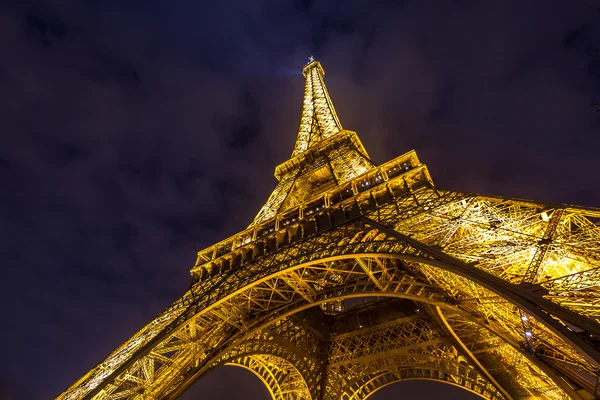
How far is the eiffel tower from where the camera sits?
23.3ft

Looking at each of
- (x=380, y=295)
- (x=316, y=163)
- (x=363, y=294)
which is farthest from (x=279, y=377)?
(x=316, y=163)

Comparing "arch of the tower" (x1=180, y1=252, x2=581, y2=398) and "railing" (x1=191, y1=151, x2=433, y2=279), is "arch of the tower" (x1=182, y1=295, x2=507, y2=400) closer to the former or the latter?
"arch of the tower" (x1=180, y1=252, x2=581, y2=398)

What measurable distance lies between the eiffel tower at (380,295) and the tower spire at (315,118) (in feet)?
7.53

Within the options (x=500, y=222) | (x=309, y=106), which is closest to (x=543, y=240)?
(x=500, y=222)

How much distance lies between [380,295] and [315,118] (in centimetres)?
1922

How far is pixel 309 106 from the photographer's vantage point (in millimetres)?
29938

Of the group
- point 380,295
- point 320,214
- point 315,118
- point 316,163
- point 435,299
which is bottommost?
point 435,299

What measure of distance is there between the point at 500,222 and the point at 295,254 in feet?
21.0

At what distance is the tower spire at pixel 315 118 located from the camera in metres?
25.6

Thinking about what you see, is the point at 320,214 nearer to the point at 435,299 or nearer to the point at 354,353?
the point at 435,299

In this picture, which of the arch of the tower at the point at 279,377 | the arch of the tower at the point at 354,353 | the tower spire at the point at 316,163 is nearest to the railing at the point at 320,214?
the tower spire at the point at 316,163

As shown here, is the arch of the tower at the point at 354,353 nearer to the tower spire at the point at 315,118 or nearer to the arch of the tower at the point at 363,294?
the arch of the tower at the point at 363,294

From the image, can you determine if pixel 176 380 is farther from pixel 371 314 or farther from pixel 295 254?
pixel 371 314

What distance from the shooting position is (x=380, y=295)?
1162cm
